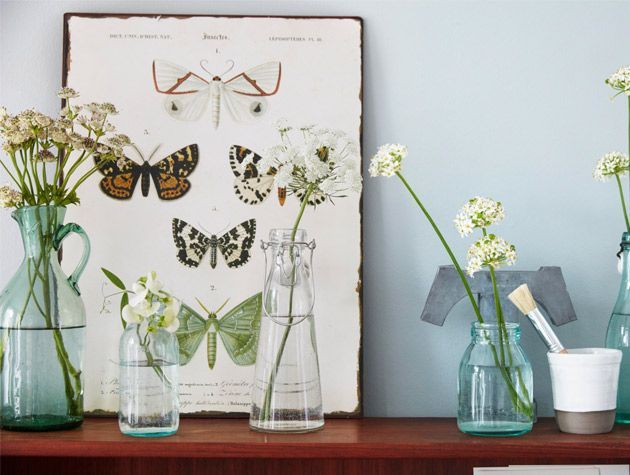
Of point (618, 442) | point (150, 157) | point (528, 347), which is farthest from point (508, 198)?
point (150, 157)

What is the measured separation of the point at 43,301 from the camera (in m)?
1.04

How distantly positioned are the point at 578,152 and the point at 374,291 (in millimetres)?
398

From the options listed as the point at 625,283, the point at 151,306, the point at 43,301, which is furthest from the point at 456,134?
the point at 43,301

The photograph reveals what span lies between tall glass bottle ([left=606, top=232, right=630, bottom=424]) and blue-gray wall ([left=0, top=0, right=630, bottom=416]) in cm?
10

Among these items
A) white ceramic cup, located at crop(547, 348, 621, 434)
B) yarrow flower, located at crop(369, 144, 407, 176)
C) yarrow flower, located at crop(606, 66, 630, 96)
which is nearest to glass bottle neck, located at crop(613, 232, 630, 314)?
white ceramic cup, located at crop(547, 348, 621, 434)

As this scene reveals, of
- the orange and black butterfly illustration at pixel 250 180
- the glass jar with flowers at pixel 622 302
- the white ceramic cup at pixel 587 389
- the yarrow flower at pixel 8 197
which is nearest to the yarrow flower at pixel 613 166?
the glass jar with flowers at pixel 622 302

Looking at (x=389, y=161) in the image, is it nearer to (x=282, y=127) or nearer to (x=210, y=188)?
(x=282, y=127)

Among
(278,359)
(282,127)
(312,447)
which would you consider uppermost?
(282,127)

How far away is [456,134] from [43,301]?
0.68 metres

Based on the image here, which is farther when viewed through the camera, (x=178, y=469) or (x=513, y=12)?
(x=513, y=12)

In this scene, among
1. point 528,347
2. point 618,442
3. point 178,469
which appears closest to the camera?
point 618,442

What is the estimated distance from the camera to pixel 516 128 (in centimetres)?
121

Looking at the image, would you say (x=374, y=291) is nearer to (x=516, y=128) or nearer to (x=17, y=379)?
(x=516, y=128)

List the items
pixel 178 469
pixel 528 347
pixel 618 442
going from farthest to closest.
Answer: pixel 528 347 < pixel 178 469 < pixel 618 442
